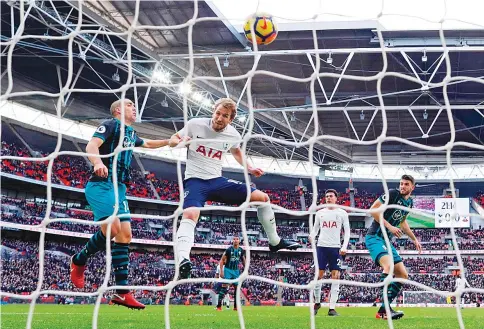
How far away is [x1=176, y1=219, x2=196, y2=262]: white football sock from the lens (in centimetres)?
479

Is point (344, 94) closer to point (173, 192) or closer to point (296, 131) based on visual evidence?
point (296, 131)

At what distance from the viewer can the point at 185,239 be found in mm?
4922

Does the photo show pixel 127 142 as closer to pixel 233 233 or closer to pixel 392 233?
pixel 392 233

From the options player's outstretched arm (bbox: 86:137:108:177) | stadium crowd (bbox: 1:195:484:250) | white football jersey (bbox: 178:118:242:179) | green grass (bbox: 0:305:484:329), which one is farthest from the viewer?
stadium crowd (bbox: 1:195:484:250)

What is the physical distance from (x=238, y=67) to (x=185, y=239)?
56.7 feet

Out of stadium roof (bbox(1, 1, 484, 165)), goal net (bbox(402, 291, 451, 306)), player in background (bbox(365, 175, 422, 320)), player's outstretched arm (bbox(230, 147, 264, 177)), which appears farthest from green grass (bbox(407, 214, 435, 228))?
player's outstretched arm (bbox(230, 147, 264, 177))

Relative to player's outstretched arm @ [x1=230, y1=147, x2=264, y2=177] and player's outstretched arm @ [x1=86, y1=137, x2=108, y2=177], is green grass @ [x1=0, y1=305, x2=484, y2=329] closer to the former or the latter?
player's outstretched arm @ [x1=230, y1=147, x2=264, y2=177]

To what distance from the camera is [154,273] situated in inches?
1206

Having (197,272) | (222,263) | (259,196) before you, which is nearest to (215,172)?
(259,196)

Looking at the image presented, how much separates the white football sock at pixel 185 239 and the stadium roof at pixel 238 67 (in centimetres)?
780

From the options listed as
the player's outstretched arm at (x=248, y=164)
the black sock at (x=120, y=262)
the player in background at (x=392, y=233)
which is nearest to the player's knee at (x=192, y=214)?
the player's outstretched arm at (x=248, y=164)

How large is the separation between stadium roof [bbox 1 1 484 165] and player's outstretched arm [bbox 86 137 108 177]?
7566mm

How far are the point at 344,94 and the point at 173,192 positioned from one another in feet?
56.8

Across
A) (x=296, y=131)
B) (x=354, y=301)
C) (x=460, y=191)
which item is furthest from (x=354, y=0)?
(x=460, y=191)
